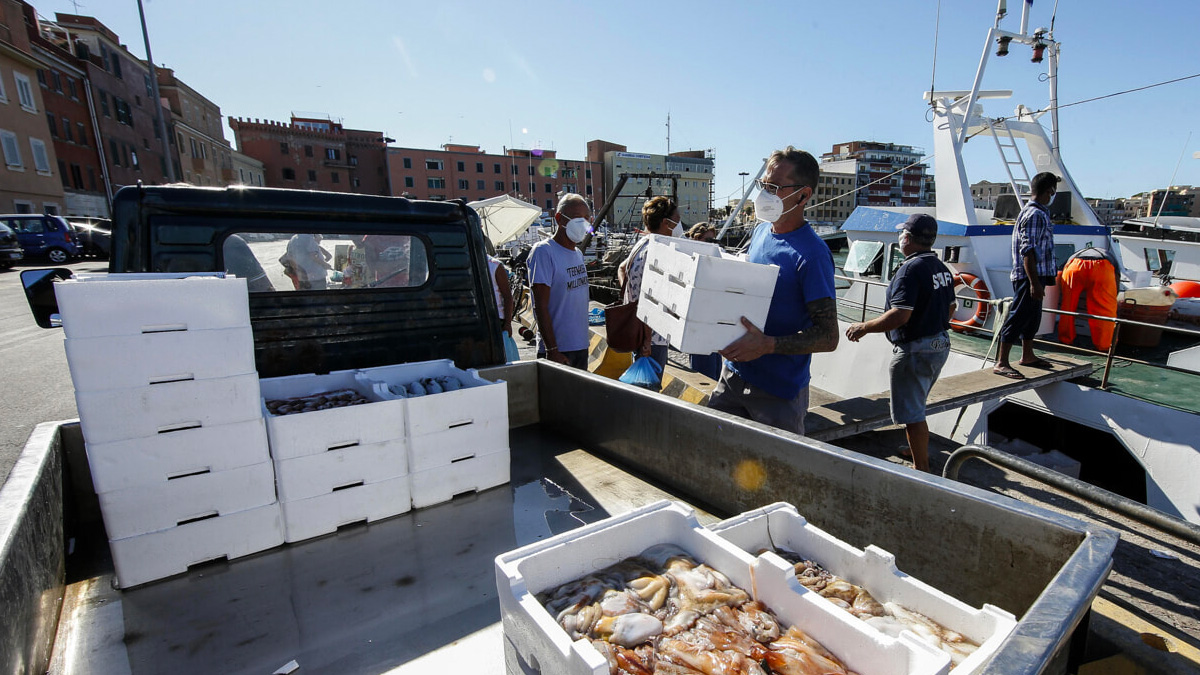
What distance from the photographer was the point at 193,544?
196cm

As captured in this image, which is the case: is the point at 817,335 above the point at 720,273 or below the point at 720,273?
below

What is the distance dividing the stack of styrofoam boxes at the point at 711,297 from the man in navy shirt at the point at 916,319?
1.81 metres

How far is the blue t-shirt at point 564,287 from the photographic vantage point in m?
4.21

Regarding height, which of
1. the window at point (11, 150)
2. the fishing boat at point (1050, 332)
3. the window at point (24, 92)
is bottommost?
the fishing boat at point (1050, 332)

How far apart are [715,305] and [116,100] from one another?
47249 millimetres

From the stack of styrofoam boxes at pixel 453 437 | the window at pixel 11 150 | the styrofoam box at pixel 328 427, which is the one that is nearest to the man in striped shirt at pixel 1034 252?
the stack of styrofoam boxes at pixel 453 437

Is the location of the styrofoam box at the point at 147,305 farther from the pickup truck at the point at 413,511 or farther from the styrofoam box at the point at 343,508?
the styrofoam box at the point at 343,508

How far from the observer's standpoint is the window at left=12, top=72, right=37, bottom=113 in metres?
25.0

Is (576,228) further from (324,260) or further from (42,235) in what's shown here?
(42,235)

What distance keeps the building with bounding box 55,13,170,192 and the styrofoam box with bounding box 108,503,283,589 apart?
39.4m

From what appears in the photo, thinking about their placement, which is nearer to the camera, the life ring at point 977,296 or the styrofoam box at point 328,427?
the styrofoam box at point 328,427

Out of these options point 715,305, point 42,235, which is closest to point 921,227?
point 715,305

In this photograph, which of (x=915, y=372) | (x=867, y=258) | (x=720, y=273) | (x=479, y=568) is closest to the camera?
(x=479, y=568)

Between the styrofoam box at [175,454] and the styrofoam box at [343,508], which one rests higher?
the styrofoam box at [175,454]
